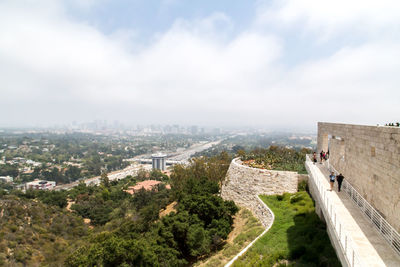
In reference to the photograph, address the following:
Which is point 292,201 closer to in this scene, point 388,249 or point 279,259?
point 279,259

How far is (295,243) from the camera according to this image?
8031 mm

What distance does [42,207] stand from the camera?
22.9 meters

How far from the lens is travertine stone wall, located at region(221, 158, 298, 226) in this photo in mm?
13359

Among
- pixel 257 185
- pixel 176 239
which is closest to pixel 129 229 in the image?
pixel 176 239

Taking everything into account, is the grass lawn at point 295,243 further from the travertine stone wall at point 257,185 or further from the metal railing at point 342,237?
the travertine stone wall at point 257,185

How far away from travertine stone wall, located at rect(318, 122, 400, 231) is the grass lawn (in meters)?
2.04

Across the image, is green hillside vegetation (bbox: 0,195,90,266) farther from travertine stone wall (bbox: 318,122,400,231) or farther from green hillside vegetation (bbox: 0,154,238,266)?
travertine stone wall (bbox: 318,122,400,231)

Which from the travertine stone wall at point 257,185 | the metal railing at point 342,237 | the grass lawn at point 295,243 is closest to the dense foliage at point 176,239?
the travertine stone wall at point 257,185

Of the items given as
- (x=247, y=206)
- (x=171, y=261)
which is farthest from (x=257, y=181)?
(x=171, y=261)

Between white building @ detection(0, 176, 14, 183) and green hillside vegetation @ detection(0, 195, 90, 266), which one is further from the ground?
green hillside vegetation @ detection(0, 195, 90, 266)

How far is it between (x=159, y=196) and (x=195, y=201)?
1493cm

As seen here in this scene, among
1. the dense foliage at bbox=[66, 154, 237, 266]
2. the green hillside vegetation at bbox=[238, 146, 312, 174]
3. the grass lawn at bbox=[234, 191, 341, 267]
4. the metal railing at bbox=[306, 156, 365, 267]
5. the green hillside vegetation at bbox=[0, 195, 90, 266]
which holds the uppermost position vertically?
the metal railing at bbox=[306, 156, 365, 267]

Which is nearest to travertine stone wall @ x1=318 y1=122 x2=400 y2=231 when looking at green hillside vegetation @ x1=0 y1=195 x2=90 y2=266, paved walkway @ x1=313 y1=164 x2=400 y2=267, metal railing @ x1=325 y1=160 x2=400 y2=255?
metal railing @ x1=325 y1=160 x2=400 y2=255

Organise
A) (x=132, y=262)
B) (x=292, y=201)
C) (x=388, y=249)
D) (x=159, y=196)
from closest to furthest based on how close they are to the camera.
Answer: (x=388, y=249), (x=132, y=262), (x=292, y=201), (x=159, y=196)
